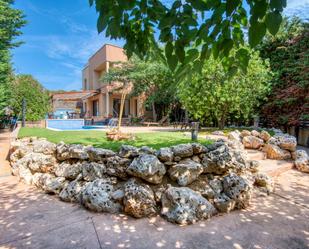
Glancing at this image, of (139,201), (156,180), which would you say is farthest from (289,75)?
(139,201)

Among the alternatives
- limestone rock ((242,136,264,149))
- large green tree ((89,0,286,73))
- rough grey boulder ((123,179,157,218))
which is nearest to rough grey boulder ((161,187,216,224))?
rough grey boulder ((123,179,157,218))

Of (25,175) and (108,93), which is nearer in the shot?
(25,175)

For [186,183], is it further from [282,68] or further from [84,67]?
[84,67]

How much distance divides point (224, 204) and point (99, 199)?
2.47 meters

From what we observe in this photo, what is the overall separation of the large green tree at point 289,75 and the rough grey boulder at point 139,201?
8.19m

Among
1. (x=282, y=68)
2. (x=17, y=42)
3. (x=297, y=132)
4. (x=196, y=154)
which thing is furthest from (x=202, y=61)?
(x=17, y=42)

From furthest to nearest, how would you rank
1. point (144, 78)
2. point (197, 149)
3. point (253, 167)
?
point (144, 78) → point (253, 167) → point (197, 149)

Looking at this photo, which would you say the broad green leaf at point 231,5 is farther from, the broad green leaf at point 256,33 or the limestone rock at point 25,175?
the limestone rock at point 25,175

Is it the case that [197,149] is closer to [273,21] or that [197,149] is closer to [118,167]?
[118,167]

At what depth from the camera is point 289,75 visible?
1127cm

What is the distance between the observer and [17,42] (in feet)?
38.0

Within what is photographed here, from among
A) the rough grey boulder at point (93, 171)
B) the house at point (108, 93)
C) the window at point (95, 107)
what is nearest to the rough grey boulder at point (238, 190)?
the rough grey boulder at point (93, 171)

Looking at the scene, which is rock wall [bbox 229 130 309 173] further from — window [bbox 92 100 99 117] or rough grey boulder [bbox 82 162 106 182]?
window [bbox 92 100 99 117]

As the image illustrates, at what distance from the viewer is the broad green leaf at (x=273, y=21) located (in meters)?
1.21
